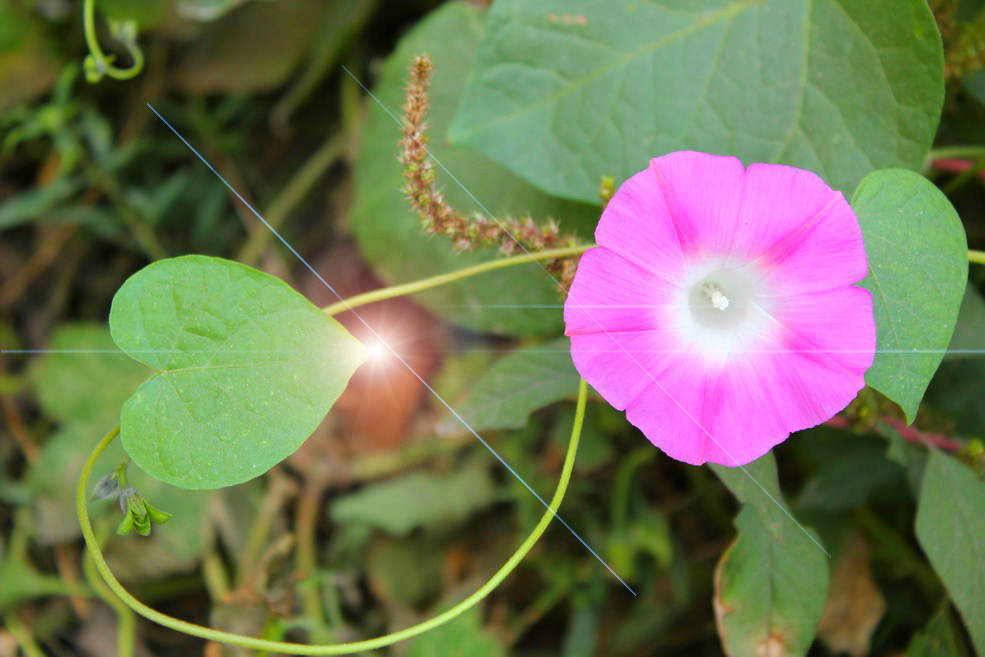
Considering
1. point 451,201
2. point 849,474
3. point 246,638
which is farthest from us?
point 451,201

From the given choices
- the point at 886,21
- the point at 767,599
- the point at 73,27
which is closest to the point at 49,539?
the point at 73,27

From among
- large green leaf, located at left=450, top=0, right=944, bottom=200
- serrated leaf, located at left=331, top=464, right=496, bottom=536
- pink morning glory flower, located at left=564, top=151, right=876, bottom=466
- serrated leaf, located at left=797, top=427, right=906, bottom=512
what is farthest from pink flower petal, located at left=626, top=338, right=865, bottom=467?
serrated leaf, located at left=331, top=464, right=496, bottom=536

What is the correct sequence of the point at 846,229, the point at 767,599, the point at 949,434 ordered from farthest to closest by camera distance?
the point at 949,434, the point at 767,599, the point at 846,229

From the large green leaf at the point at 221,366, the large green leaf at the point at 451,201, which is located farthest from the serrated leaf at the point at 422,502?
the large green leaf at the point at 221,366

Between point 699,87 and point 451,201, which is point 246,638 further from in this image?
point 699,87

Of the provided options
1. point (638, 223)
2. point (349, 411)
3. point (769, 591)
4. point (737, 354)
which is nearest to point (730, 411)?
point (737, 354)

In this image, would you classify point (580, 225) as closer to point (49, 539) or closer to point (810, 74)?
point (810, 74)
